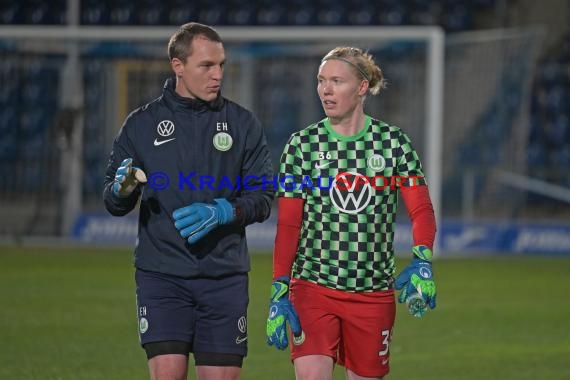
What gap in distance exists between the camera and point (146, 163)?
5902 millimetres

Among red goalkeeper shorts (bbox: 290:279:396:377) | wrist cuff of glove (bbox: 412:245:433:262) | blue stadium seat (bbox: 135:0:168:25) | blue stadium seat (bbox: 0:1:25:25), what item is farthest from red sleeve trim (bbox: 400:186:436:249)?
blue stadium seat (bbox: 0:1:25:25)

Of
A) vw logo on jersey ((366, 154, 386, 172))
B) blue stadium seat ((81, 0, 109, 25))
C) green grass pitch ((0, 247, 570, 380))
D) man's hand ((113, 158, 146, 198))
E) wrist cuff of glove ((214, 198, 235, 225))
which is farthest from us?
blue stadium seat ((81, 0, 109, 25))

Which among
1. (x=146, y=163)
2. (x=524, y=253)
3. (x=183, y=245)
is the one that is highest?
(x=146, y=163)

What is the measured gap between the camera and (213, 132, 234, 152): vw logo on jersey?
19.3 ft

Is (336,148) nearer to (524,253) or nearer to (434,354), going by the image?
(434,354)

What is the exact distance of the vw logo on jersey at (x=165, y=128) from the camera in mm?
5883

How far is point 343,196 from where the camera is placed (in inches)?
236

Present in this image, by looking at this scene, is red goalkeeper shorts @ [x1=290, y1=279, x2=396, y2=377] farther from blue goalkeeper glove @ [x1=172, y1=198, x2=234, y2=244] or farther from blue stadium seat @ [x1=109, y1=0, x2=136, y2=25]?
blue stadium seat @ [x1=109, y1=0, x2=136, y2=25]

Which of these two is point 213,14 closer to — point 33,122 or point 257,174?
point 33,122

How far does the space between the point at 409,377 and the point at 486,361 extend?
0.99m

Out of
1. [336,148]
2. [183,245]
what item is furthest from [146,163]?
[336,148]

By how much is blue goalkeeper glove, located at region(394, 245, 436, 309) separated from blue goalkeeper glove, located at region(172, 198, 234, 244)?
2.85 ft

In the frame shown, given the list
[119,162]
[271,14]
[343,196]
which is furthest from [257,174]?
[271,14]

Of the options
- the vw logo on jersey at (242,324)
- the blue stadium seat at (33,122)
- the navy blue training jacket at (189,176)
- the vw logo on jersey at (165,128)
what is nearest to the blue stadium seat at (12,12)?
the blue stadium seat at (33,122)
